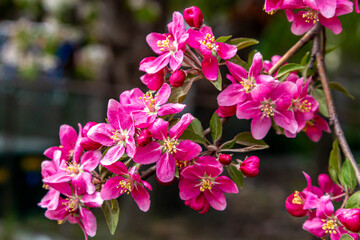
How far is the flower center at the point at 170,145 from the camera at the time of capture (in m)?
0.61

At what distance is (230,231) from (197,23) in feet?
11.5

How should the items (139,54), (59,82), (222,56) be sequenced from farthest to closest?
(59,82) → (139,54) → (222,56)

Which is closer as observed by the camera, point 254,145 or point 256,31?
point 254,145

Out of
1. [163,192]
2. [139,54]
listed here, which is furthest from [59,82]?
[163,192]

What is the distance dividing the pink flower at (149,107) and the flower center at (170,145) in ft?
0.12

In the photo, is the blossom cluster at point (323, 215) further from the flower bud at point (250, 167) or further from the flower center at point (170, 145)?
the flower center at point (170, 145)

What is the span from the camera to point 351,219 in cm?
61

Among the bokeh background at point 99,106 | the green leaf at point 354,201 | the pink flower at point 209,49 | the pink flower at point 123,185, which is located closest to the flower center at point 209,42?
the pink flower at point 209,49

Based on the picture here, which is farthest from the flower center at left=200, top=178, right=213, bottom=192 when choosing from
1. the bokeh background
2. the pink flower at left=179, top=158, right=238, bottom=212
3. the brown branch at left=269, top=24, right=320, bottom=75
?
the bokeh background

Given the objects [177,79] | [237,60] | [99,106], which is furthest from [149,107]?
[99,106]

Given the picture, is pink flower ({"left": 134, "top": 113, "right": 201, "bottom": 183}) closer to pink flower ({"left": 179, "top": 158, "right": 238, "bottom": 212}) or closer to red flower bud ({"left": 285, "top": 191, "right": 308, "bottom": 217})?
pink flower ({"left": 179, "top": 158, "right": 238, "bottom": 212})

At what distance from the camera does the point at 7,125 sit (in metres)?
4.11

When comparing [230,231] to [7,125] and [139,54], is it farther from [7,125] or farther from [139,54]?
[7,125]

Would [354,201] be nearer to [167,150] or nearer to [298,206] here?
[298,206]
